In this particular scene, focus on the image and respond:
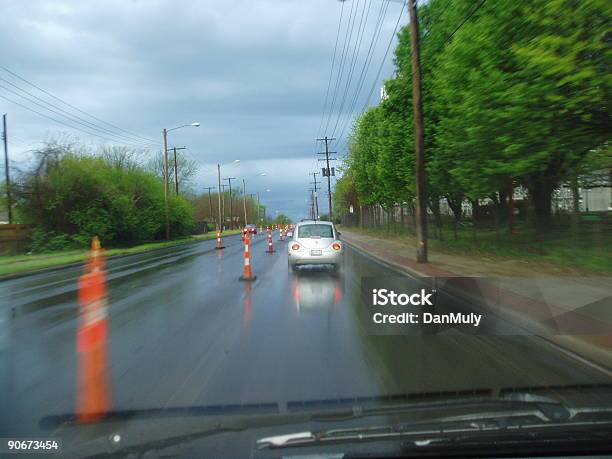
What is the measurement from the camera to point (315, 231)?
53.4ft

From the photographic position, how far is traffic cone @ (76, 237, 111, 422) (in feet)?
15.5

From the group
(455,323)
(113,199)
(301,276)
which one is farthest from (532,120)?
(113,199)

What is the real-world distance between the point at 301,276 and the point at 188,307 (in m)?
5.69

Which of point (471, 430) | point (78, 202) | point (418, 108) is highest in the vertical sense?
point (418, 108)

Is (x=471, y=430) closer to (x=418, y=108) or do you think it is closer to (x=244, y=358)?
(x=244, y=358)

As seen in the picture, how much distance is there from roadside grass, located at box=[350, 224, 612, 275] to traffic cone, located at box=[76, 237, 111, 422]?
11224 mm

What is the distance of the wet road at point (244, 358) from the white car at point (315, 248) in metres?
4.88

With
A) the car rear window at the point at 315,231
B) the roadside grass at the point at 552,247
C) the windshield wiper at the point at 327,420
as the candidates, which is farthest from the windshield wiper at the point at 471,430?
the car rear window at the point at 315,231

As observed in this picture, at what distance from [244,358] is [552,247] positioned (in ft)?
45.4

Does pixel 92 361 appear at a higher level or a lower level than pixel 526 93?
lower

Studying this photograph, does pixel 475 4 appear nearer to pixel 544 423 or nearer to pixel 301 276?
pixel 301 276

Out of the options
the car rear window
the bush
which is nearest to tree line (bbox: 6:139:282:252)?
the bush

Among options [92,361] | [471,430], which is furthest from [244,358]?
[471,430]

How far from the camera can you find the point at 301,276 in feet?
50.2
